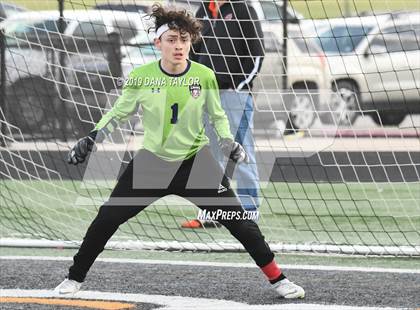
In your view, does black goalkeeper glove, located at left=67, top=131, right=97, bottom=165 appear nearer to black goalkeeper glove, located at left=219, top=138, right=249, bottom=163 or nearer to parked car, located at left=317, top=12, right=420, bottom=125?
black goalkeeper glove, located at left=219, top=138, right=249, bottom=163

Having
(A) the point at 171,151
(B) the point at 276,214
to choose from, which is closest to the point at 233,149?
(A) the point at 171,151

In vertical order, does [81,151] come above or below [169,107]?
below

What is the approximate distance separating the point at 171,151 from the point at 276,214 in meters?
3.53

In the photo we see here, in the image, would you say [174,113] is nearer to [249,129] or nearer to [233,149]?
[233,149]

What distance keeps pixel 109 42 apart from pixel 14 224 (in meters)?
3.78

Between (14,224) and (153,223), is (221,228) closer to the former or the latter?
(153,223)

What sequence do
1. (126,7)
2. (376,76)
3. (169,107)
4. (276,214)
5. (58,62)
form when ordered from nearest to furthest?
(169,107) < (276,214) < (126,7) < (58,62) < (376,76)

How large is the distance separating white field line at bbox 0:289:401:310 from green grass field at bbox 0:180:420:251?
2016 mm

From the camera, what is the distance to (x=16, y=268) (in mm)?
7203

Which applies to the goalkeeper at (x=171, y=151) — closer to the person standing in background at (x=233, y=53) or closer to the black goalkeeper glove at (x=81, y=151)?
the black goalkeeper glove at (x=81, y=151)

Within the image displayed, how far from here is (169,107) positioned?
19.9 feet

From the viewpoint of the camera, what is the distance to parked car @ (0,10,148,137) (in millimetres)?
10195

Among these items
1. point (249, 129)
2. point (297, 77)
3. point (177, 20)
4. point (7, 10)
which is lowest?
point (249, 129)

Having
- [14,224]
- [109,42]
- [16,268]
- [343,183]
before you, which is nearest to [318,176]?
[343,183]
